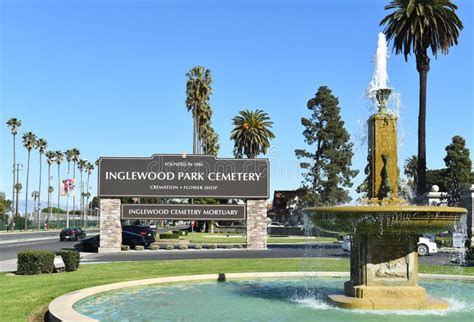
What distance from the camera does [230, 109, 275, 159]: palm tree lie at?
89.6 meters

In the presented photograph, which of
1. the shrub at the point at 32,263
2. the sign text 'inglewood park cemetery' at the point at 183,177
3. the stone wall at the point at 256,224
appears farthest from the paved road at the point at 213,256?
the shrub at the point at 32,263

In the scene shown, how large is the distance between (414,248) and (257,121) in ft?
258

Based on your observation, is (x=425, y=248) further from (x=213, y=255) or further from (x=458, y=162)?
(x=458, y=162)

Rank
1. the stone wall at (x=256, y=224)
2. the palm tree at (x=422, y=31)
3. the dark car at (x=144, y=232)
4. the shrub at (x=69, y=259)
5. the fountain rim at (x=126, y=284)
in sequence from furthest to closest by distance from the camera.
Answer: the palm tree at (x=422, y=31) < the dark car at (x=144, y=232) < the stone wall at (x=256, y=224) < the shrub at (x=69, y=259) < the fountain rim at (x=126, y=284)

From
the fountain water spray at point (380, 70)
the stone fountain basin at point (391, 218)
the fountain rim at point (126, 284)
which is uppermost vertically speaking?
the fountain water spray at point (380, 70)

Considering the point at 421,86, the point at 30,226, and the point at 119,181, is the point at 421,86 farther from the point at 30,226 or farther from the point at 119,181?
the point at 30,226

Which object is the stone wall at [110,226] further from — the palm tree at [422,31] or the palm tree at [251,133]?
the palm tree at [251,133]

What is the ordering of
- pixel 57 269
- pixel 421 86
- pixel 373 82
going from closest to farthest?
pixel 373 82 < pixel 57 269 < pixel 421 86

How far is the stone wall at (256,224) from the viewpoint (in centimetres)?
3762

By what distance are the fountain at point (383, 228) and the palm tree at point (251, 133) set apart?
250 ft

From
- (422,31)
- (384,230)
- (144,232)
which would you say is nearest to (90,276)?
(384,230)

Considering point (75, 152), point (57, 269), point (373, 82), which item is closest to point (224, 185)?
point (57, 269)

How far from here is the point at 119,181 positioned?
120 feet

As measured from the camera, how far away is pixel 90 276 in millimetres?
18625
